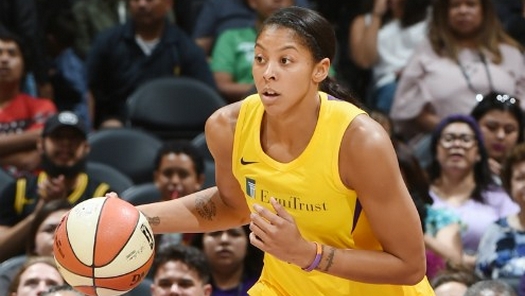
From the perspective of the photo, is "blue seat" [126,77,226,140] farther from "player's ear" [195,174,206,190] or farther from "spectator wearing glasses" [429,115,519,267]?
"spectator wearing glasses" [429,115,519,267]

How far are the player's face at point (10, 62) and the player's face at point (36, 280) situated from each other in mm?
2359

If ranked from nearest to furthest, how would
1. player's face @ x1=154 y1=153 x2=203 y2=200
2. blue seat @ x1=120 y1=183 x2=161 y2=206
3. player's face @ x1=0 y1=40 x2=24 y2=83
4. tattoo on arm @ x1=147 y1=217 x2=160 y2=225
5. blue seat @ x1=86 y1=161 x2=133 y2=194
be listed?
tattoo on arm @ x1=147 y1=217 x2=160 y2=225, blue seat @ x1=120 y1=183 x2=161 y2=206, player's face @ x1=154 y1=153 x2=203 y2=200, blue seat @ x1=86 y1=161 x2=133 y2=194, player's face @ x1=0 y1=40 x2=24 y2=83

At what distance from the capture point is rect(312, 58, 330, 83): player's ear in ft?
13.5

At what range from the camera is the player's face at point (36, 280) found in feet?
19.5

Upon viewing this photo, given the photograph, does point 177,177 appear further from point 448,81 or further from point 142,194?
point 448,81

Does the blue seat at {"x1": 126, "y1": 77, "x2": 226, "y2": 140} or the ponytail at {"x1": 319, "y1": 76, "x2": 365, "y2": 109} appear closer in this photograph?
the ponytail at {"x1": 319, "y1": 76, "x2": 365, "y2": 109}

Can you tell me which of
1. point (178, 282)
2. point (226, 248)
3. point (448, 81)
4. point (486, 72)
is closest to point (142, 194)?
point (226, 248)

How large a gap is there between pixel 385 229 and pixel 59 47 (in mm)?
5920

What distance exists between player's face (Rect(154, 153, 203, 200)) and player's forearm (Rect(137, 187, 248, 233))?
97.4 inches

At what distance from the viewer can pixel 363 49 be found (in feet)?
29.4

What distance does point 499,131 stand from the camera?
787 centimetres

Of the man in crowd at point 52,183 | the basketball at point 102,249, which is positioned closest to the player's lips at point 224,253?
→ the man in crowd at point 52,183

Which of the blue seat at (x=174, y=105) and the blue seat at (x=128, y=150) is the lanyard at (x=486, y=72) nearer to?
the blue seat at (x=174, y=105)

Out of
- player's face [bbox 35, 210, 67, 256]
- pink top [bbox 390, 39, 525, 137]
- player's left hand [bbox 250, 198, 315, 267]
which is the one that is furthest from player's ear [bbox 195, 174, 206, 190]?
player's left hand [bbox 250, 198, 315, 267]
